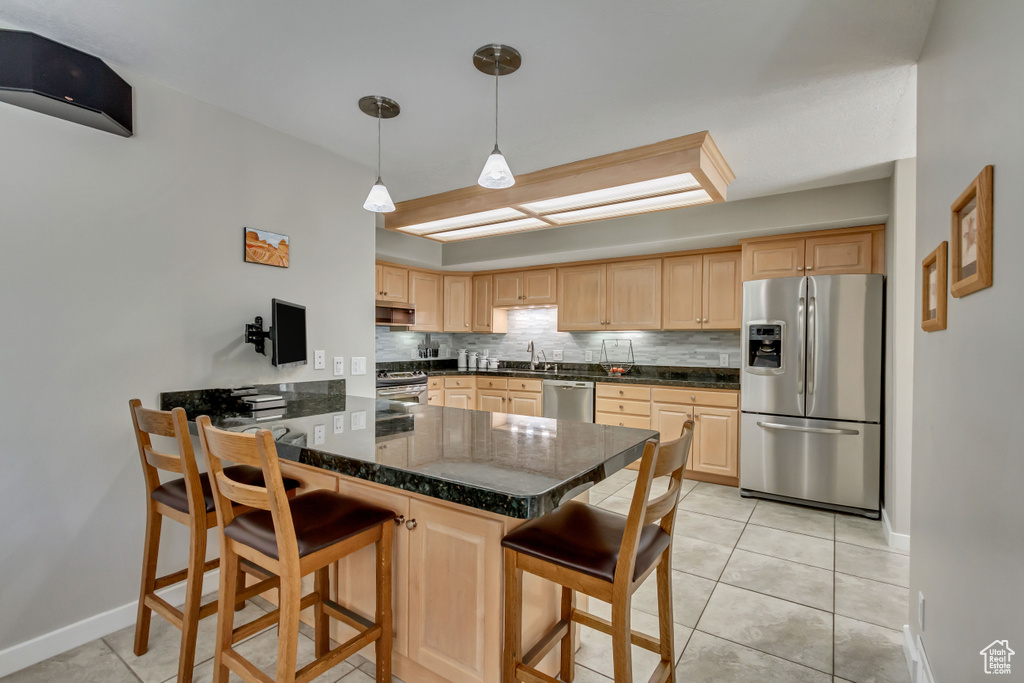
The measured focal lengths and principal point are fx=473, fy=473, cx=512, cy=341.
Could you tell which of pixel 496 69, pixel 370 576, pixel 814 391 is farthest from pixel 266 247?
pixel 814 391

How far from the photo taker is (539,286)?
5543 mm

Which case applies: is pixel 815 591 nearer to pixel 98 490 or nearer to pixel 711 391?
pixel 711 391

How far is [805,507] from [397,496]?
3496 mm

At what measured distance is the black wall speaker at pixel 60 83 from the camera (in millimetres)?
1743

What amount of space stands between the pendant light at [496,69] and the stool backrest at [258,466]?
1222mm

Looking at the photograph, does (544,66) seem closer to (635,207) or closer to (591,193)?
(591,193)

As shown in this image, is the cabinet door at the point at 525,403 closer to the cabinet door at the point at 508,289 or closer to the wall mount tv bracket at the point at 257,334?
the cabinet door at the point at 508,289

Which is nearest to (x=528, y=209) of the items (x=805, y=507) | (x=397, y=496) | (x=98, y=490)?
(x=397, y=496)

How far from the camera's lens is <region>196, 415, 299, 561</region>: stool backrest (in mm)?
1256

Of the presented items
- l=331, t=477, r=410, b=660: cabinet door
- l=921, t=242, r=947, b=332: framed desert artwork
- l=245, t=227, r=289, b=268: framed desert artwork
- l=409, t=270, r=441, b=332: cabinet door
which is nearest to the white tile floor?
l=331, t=477, r=410, b=660: cabinet door

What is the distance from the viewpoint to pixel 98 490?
6.68 ft

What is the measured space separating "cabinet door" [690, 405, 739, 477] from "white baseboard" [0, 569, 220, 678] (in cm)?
388

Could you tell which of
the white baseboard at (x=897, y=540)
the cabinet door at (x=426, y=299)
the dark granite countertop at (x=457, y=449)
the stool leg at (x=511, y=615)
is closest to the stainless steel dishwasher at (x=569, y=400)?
the cabinet door at (x=426, y=299)

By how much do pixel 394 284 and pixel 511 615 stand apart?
432cm
